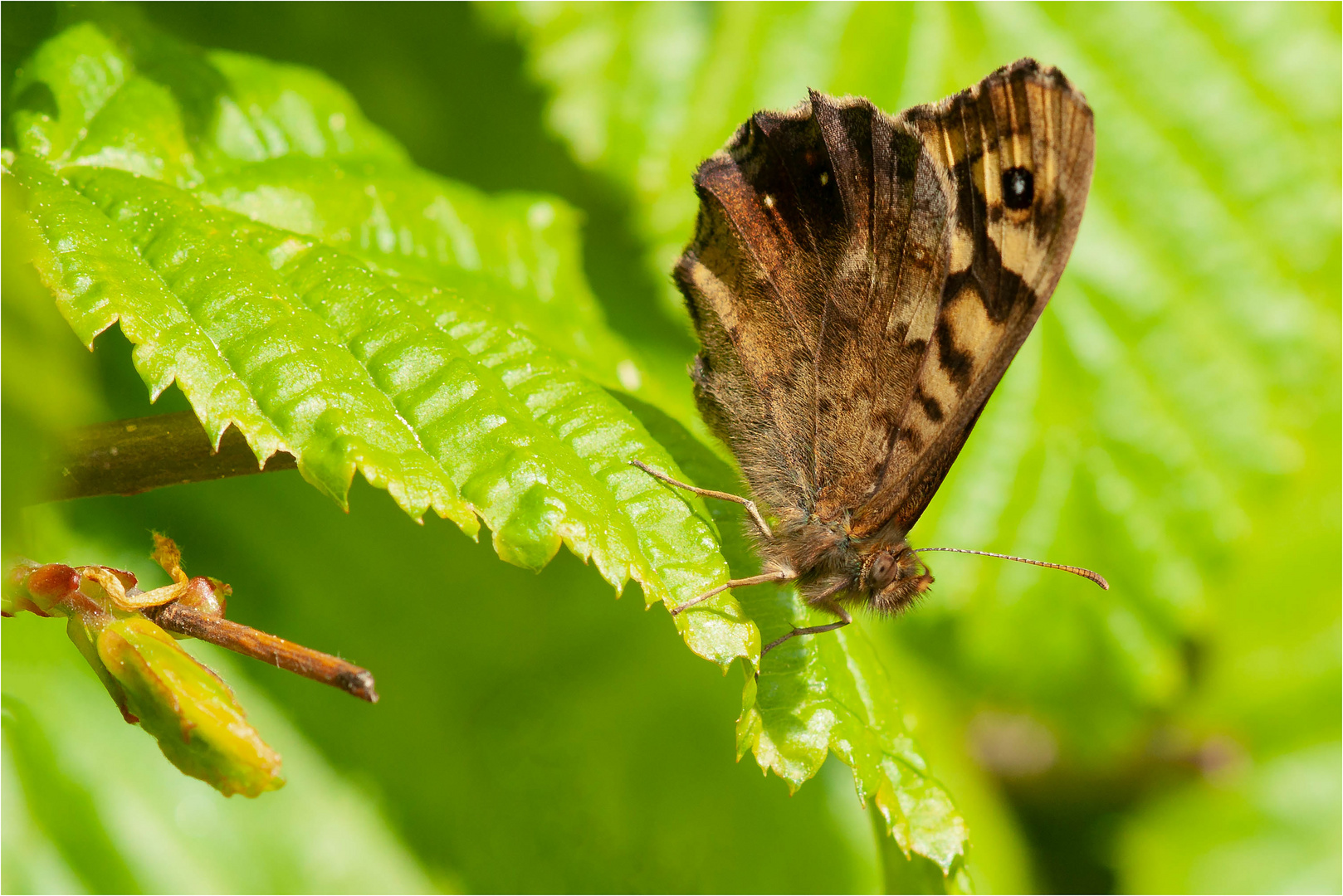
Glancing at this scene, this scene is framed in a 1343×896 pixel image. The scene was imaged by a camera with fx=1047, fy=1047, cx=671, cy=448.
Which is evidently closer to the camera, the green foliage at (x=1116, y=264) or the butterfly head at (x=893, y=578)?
the butterfly head at (x=893, y=578)

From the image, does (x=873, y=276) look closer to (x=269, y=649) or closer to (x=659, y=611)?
(x=659, y=611)

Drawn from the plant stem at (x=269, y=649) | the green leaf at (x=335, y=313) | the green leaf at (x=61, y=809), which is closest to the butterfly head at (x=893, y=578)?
the green leaf at (x=335, y=313)

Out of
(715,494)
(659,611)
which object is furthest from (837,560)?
(659,611)

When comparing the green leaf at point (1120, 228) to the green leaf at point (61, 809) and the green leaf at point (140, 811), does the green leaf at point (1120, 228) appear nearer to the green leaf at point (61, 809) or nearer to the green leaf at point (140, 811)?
the green leaf at point (140, 811)

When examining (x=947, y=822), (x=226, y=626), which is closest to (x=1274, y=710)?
(x=947, y=822)

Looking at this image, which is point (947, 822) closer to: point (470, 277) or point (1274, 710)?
point (470, 277)
